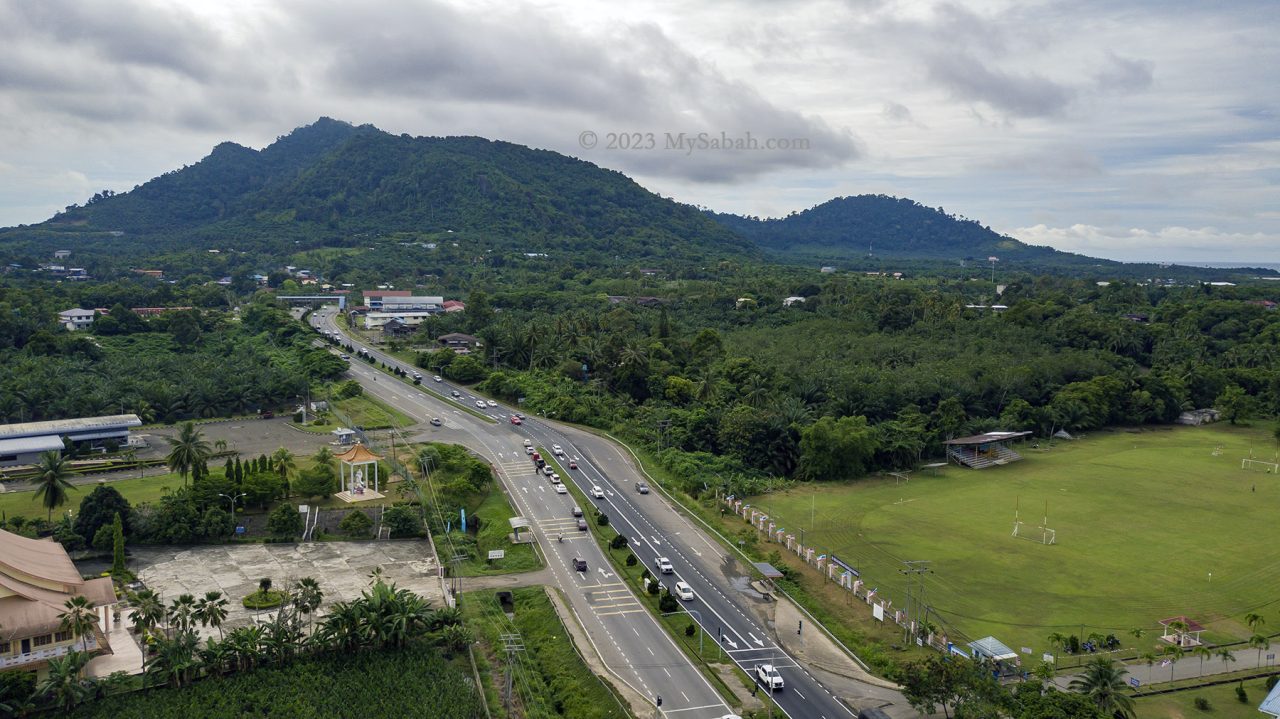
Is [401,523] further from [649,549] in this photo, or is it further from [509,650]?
[509,650]

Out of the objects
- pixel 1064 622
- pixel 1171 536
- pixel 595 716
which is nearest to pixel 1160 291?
pixel 1171 536

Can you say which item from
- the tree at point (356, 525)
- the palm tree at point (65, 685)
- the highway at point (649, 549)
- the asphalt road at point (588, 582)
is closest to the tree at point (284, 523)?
the tree at point (356, 525)

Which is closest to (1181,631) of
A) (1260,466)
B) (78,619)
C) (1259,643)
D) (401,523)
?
(1259,643)

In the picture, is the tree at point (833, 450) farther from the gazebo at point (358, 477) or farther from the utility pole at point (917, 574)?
the gazebo at point (358, 477)

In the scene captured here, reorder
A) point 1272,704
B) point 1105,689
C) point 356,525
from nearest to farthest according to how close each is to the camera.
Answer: point 1105,689
point 1272,704
point 356,525

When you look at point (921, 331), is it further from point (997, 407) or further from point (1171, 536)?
point (1171, 536)
